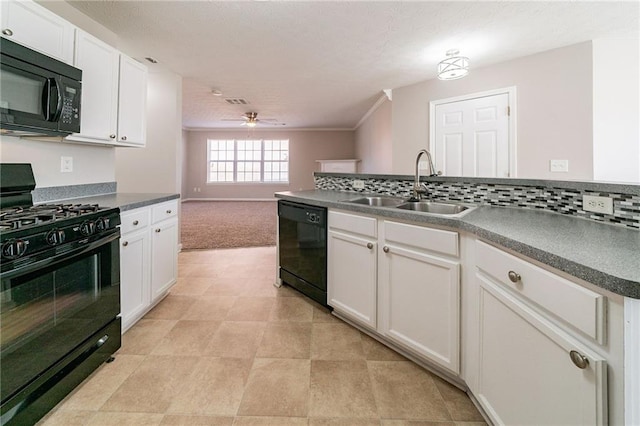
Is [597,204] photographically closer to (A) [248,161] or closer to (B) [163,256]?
(B) [163,256]

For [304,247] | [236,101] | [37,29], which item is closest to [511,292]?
[304,247]

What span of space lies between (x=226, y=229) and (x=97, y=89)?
355cm

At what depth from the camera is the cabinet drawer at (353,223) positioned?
70.2 inches

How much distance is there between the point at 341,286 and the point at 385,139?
4.19 meters

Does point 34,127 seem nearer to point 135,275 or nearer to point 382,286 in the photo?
point 135,275

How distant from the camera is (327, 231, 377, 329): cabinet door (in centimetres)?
180

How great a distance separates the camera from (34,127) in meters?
1.52

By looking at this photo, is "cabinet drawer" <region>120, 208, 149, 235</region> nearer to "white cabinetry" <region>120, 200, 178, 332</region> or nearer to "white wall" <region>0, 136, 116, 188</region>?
"white cabinetry" <region>120, 200, 178, 332</region>

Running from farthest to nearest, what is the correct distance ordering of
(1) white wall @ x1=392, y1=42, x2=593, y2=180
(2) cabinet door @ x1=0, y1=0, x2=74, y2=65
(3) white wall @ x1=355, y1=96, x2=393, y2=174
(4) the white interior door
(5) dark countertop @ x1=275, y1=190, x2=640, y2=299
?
(3) white wall @ x1=355, y1=96, x2=393, y2=174 < (4) the white interior door < (1) white wall @ x1=392, y1=42, x2=593, y2=180 < (2) cabinet door @ x1=0, y1=0, x2=74, y2=65 < (5) dark countertop @ x1=275, y1=190, x2=640, y2=299

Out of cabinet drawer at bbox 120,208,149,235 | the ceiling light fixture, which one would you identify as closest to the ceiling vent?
the ceiling light fixture

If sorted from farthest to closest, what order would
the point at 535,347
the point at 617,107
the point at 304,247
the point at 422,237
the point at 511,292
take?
1. the point at 617,107
2. the point at 304,247
3. the point at 422,237
4. the point at 511,292
5. the point at 535,347

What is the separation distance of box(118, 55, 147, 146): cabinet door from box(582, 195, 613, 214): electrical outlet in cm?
304

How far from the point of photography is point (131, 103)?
Result: 7.83 feet

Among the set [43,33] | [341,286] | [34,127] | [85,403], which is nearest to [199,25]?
[43,33]
